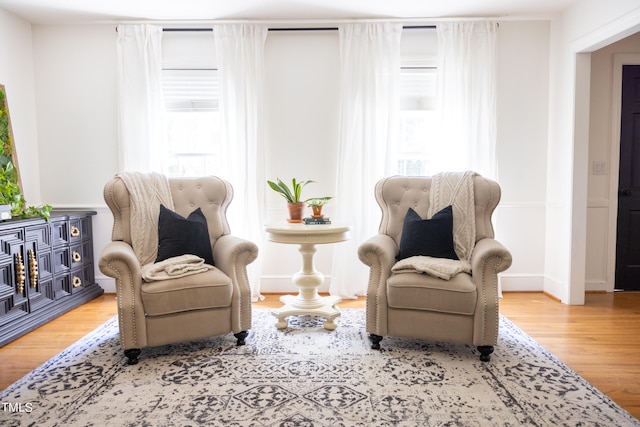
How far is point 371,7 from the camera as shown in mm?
3822

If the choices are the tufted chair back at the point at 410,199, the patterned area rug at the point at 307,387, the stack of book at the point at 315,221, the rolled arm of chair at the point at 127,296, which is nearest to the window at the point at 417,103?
the tufted chair back at the point at 410,199

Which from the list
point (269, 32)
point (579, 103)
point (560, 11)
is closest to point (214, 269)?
point (269, 32)

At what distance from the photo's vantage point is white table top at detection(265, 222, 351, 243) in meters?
3.05

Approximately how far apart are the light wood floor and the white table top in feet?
3.30

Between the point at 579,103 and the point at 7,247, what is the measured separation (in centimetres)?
461

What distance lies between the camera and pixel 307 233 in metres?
3.06

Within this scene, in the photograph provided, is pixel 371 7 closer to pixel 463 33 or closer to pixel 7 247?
pixel 463 33

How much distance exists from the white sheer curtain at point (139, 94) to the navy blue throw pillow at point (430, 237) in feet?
8.24

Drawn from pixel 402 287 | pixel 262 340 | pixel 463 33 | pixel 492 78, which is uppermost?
pixel 463 33

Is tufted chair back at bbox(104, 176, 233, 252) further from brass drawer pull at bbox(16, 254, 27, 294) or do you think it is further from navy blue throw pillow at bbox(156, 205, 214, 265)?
brass drawer pull at bbox(16, 254, 27, 294)

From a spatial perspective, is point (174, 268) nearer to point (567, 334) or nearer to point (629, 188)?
point (567, 334)

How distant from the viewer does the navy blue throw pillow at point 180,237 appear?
296 centimetres

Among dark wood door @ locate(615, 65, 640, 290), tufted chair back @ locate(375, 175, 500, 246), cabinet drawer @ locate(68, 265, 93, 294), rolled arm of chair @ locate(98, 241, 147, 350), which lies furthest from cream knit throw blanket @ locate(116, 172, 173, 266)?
dark wood door @ locate(615, 65, 640, 290)

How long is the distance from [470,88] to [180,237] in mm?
2903
